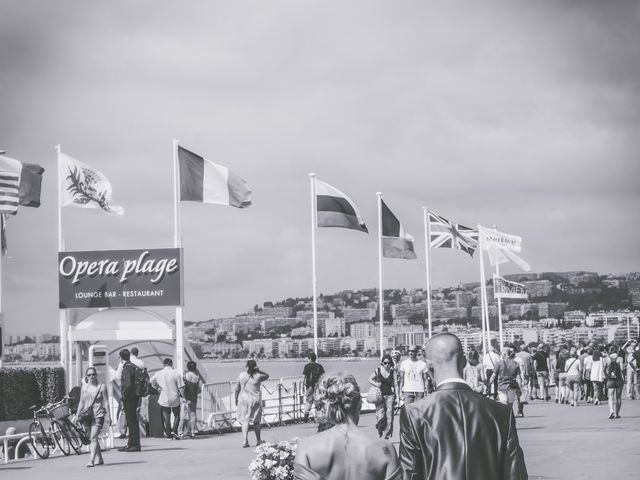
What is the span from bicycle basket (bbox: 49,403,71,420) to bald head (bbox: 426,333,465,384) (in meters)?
16.3

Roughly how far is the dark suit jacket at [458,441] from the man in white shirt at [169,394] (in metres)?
18.8

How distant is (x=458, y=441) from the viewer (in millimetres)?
5129

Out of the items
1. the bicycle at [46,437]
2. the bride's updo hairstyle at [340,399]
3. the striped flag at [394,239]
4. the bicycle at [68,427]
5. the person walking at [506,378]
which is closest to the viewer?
the bride's updo hairstyle at [340,399]

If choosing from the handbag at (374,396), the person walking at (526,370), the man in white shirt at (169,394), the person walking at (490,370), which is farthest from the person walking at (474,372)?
the man in white shirt at (169,394)

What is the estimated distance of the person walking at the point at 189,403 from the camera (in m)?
23.8

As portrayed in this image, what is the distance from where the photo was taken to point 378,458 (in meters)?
5.41

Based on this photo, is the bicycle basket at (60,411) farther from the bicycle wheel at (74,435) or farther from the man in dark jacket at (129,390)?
the man in dark jacket at (129,390)

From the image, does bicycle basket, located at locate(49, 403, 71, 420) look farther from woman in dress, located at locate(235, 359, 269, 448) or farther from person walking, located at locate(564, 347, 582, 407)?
person walking, located at locate(564, 347, 582, 407)

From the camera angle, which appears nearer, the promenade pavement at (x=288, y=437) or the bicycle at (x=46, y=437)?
the promenade pavement at (x=288, y=437)

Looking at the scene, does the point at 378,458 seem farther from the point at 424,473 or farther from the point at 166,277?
the point at 166,277

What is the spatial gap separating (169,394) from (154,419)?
1433mm

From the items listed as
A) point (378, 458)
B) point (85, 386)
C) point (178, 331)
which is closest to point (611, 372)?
point (178, 331)

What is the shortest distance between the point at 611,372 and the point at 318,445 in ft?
66.3

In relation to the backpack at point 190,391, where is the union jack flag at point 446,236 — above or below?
above
